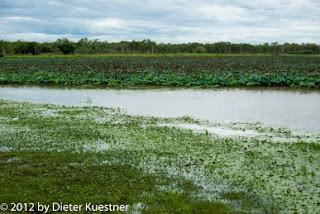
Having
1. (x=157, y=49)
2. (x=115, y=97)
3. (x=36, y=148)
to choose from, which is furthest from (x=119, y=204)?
(x=157, y=49)

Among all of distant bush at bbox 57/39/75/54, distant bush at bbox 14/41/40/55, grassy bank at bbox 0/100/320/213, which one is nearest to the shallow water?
grassy bank at bbox 0/100/320/213

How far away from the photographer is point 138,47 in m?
131

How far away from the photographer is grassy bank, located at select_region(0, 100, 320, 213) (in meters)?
8.63

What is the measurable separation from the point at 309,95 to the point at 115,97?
11126 millimetres

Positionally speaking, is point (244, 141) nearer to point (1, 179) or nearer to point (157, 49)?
point (1, 179)

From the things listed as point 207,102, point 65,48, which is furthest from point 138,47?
→ point 207,102

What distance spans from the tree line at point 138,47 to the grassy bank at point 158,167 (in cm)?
10108

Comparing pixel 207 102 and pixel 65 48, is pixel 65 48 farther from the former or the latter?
pixel 207 102

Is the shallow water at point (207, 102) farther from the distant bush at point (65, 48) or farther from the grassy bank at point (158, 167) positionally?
the distant bush at point (65, 48)

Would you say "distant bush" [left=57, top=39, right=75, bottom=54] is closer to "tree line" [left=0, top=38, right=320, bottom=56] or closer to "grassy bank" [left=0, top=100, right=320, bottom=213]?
"tree line" [left=0, top=38, right=320, bottom=56]

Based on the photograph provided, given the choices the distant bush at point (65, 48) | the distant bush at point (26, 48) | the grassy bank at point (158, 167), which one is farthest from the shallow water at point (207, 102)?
the distant bush at point (65, 48)

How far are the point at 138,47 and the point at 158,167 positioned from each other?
12101cm

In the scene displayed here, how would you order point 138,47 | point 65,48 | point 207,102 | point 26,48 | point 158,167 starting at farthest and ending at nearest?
point 138,47 < point 65,48 < point 26,48 < point 207,102 < point 158,167

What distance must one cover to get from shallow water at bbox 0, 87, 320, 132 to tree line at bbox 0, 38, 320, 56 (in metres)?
83.9
